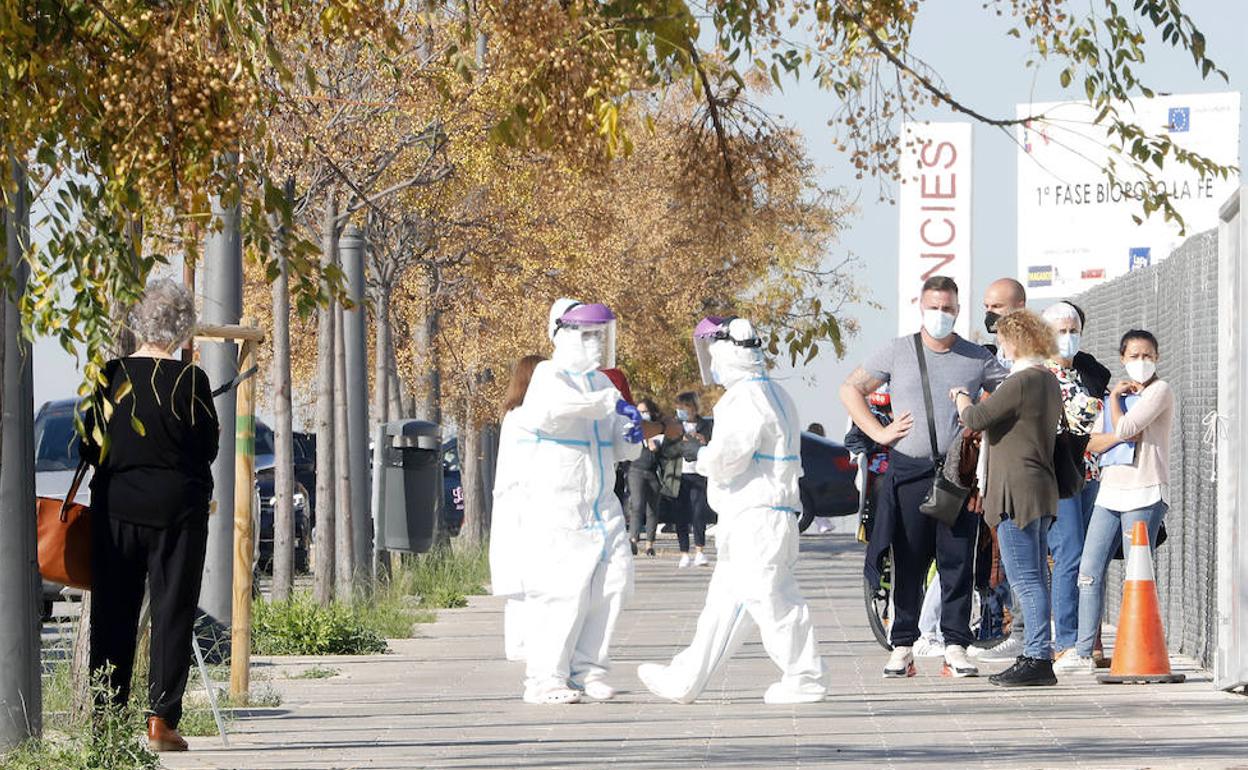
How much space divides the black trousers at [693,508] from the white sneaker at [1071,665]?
46.7 ft

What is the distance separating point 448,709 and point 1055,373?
3428 millimetres

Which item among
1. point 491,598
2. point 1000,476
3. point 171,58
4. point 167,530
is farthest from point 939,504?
point 491,598

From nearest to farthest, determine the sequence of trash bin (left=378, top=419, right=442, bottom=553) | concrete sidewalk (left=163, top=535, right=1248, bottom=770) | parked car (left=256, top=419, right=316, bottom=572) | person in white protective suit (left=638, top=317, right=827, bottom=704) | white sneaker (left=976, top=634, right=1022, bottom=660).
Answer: concrete sidewalk (left=163, top=535, right=1248, bottom=770), person in white protective suit (left=638, top=317, right=827, bottom=704), white sneaker (left=976, top=634, right=1022, bottom=660), trash bin (left=378, top=419, right=442, bottom=553), parked car (left=256, top=419, right=316, bottom=572)

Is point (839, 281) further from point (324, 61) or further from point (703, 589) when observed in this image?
point (324, 61)

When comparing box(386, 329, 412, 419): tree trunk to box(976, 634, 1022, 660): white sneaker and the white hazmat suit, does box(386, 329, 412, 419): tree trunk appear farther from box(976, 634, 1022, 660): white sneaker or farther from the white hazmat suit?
the white hazmat suit

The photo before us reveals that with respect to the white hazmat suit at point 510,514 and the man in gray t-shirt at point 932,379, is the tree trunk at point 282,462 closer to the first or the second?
the white hazmat suit at point 510,514

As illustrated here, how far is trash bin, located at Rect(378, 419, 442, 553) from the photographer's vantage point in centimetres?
2136

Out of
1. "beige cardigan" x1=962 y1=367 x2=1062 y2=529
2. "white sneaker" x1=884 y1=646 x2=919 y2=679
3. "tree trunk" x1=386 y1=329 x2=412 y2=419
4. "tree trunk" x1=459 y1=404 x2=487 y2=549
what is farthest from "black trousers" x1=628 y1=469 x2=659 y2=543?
"beige cardigan" x1=962 y1=367 x2=1062 y2=529

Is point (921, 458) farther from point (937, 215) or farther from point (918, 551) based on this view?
point (937, 215)

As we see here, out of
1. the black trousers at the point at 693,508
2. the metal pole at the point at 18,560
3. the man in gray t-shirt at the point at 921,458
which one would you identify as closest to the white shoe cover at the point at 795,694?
the man in gray t-shirt at the point at 921,458

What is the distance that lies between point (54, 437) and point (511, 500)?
12.1 meters

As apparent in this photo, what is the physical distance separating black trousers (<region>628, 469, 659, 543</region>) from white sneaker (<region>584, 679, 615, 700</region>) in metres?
17.3

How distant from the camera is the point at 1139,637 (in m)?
12.4

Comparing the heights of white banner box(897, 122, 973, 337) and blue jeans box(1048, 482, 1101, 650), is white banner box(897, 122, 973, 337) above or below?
above
